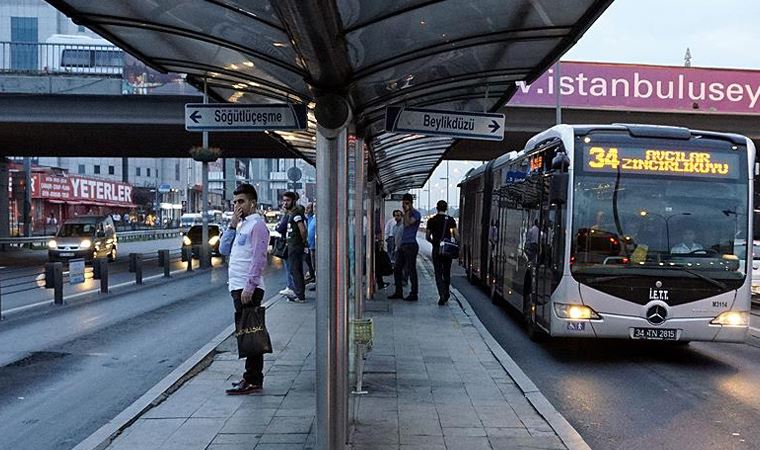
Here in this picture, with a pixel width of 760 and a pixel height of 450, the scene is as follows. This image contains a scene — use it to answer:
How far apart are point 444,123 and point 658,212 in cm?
433

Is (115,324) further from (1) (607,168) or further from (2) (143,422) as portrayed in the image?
(1) (607,168)

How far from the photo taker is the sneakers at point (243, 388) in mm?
7016

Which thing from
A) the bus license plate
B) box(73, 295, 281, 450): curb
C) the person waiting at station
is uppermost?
the person waiting at station

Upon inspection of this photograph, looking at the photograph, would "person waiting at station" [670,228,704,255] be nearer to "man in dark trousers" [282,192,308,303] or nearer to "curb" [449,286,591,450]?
"curb" [449,286,591,450]

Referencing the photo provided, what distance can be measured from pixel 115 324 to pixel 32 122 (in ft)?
49.1

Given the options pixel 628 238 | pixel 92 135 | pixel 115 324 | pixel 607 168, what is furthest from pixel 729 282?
pixel 92 135

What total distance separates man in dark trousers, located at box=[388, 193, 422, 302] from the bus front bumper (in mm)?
5256

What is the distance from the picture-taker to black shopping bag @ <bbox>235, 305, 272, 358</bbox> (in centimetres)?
675

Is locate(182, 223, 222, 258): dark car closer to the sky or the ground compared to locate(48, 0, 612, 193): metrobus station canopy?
closer to the ground

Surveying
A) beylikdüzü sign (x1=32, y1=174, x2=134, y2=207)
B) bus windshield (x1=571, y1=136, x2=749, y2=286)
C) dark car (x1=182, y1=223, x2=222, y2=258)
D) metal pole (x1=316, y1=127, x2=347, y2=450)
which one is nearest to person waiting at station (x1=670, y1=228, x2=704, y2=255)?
bus windshield (x1=571, y1=136, x2=749, y2=286)

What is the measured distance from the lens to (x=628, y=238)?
9133 millimetres

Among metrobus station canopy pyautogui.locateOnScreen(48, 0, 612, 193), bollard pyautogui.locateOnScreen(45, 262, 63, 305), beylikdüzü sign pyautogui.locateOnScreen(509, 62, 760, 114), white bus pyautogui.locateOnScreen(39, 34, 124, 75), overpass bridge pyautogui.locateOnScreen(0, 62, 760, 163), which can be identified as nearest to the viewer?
metrobus station canopy pyautogui.locateOnScreen(48, 0, 612, 193)

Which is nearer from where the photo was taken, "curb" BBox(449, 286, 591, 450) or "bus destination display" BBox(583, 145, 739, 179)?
"curb" BBox(449, 286, 591, 450)

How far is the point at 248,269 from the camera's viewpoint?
6.90m
